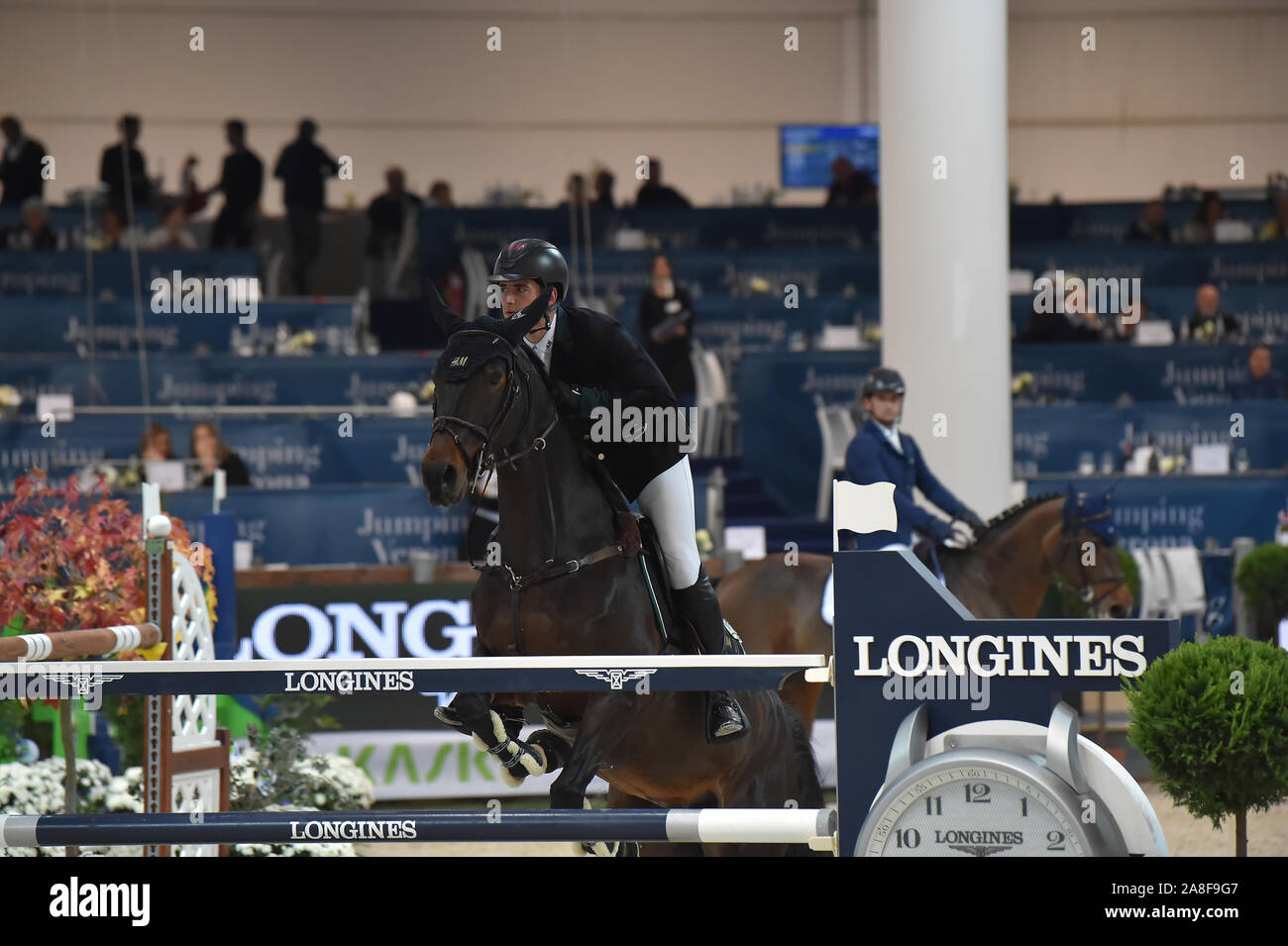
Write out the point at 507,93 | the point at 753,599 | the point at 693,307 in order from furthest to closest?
the point at 507,93, the point at 693,307, the point at 753,599

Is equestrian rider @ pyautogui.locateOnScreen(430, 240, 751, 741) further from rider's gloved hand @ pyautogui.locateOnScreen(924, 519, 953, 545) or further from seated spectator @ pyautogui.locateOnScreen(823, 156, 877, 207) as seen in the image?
seated spectator @ pyautogui.locateOnScreen(823, 156, 877, 207)

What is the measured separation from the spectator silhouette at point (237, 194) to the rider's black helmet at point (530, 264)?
1048 centimetres

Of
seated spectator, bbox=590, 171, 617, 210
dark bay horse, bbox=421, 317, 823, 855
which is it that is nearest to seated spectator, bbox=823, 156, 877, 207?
seated spectator, bbox=590, 171, 617, 210

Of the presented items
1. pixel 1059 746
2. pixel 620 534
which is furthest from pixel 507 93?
pixel 1059 746

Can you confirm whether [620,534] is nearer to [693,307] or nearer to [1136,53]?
[693,307]

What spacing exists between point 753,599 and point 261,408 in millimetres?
4855

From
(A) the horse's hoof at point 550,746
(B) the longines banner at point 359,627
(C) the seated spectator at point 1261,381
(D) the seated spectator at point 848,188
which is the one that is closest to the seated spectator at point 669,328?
(B) the longines banner at point 359,627

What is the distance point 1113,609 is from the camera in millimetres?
7211

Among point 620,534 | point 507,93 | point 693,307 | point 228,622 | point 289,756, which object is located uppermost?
point 507,93

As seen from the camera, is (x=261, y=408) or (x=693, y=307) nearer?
(x=261, y=408)

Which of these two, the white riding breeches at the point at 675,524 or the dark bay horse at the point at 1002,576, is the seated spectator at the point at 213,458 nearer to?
the dark bay horse at the point at 1002,576

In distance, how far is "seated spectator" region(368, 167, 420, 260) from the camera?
15305 millimetres

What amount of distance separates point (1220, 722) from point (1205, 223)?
41.8 feet
